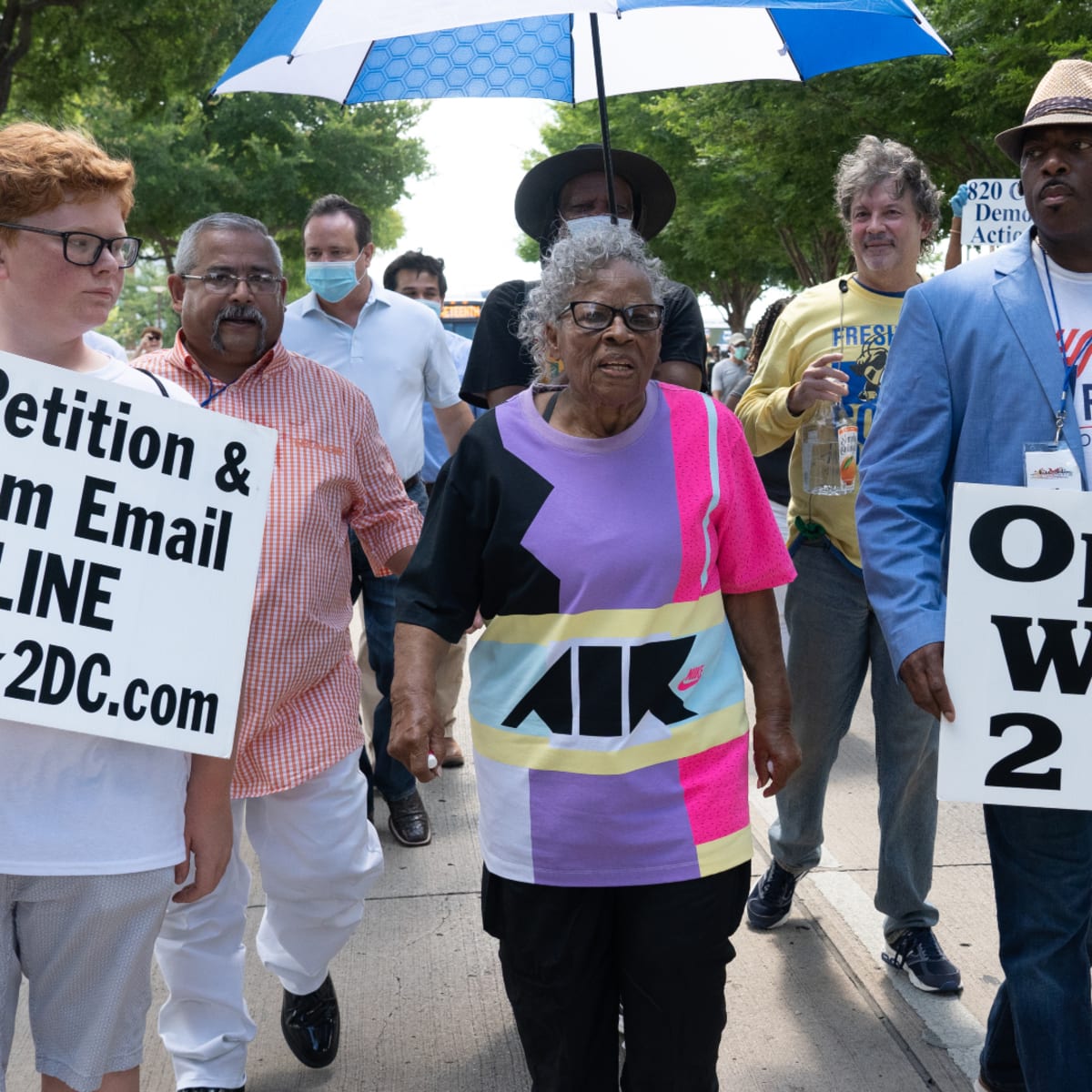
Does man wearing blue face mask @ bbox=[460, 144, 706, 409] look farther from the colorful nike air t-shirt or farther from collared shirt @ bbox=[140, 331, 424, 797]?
the colorful nike air t-shirt

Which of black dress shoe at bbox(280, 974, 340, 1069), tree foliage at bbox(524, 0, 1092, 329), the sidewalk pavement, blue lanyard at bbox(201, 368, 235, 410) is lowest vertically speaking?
the sidewalk pavement

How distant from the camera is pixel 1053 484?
9.56 ft

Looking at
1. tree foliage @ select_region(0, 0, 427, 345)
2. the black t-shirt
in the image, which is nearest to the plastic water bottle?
the black t-shirt

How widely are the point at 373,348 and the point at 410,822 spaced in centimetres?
189

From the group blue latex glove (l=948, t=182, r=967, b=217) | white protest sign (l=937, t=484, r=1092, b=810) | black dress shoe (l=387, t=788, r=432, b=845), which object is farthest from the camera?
blue latex glove (l=948, t=182, r=967, b=217)

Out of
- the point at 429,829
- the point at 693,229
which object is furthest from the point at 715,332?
the point at 429,829

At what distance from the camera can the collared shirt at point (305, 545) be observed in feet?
11.6

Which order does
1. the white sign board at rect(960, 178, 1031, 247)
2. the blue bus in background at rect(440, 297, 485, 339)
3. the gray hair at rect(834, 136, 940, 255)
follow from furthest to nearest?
the blue bus in background at rect(440, 297, 485, 339) → the white sign board at rect(960, 178, 1031, 247) → the gray hair at rect(834, 136, 940, 255)

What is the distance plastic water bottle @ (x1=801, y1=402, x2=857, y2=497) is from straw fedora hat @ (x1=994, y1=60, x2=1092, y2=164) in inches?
48.2

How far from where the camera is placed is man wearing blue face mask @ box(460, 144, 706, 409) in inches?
161

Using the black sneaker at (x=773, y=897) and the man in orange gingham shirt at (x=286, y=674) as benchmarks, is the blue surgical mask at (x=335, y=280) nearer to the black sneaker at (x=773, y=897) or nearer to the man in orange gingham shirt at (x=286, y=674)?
the man in orange gingham shirt at (x=286, y=674)

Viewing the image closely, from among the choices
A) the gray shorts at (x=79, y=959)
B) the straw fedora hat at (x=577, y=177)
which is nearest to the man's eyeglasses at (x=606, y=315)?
the straw fedora hat at (x=577, y=177)

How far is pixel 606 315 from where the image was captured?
2.92 m

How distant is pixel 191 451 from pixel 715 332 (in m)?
67.4
